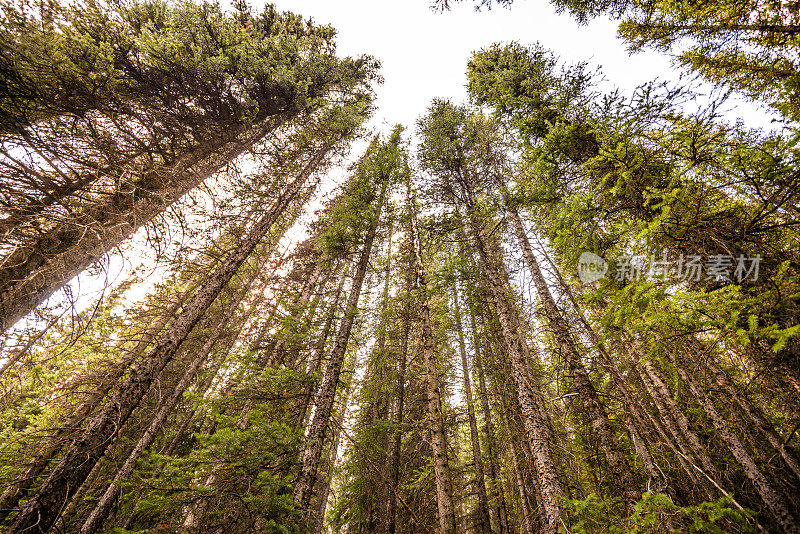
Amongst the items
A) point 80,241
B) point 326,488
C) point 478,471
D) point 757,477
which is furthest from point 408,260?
point 326,488

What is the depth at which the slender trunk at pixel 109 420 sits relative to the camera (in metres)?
3.73

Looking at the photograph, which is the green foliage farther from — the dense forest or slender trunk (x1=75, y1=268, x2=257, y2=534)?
slender trunk (x1=75, y1=268, x2=257, y2=534)

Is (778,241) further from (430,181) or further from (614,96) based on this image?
(430,181)

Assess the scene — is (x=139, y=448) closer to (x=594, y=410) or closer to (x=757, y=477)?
(x=594, y=410)

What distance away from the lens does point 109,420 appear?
4.52m

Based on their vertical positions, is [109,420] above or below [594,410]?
below

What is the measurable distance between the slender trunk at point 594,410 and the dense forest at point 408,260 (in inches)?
1.9

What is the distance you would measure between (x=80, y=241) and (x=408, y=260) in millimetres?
8763

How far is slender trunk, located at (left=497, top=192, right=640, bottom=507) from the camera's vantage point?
5055mm

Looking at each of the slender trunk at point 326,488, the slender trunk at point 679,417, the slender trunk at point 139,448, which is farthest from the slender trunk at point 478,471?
the slender trunk at point 139,448

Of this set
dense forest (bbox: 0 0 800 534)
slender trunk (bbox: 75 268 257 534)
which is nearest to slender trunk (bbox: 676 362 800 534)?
dense forest (bbox: 0 0 800 534)

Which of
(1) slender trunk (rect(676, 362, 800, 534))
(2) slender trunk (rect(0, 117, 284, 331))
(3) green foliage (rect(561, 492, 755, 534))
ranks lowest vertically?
(3) green foliage (rect(561, 492, 755, 534))

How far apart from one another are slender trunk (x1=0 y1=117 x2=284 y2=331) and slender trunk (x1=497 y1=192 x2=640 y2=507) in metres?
8.16

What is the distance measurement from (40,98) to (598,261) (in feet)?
37.4
